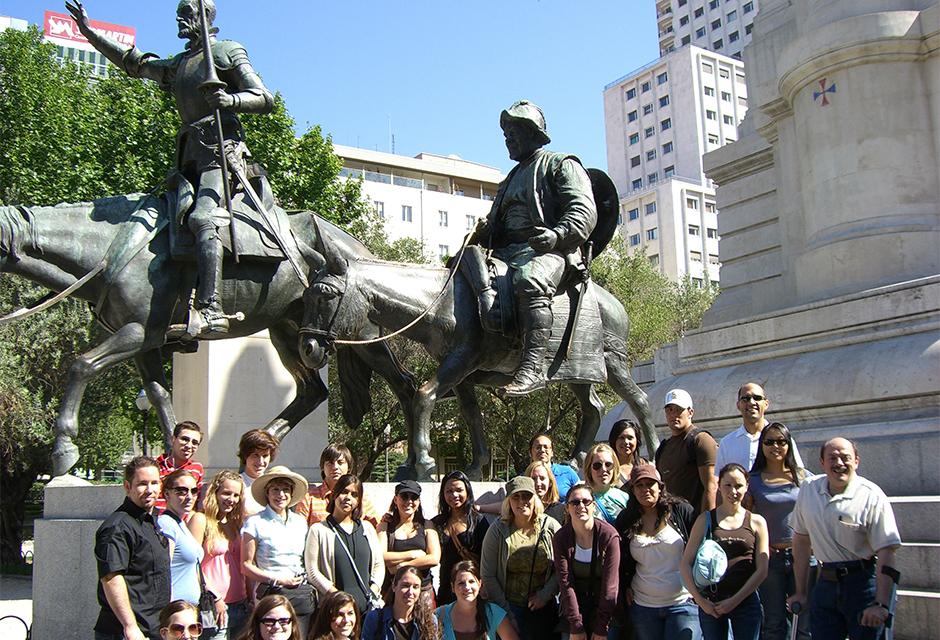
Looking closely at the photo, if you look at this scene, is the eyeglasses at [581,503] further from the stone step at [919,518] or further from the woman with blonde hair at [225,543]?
the stone step at [919,518]

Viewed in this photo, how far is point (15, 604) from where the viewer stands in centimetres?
1556

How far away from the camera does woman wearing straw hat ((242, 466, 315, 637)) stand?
5941mm

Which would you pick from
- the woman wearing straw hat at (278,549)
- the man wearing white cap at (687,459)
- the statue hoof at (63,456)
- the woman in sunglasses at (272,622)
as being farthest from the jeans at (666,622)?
the statue hoof at (63,456)

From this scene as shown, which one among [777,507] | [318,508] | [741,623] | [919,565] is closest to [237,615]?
[318,508]

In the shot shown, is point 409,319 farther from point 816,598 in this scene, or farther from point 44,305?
point 816,598

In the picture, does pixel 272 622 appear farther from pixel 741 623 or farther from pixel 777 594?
pixel 777 594

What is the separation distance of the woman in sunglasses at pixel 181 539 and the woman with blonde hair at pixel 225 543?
0.33 meters

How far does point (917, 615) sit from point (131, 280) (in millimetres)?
7227

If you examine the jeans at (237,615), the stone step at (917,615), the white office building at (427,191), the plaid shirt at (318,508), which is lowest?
the stone step at (917,615)

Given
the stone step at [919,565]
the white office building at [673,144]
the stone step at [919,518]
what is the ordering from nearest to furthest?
the stone step at [919,565] → the stone step at [919,518] → the white office building at [673,144]

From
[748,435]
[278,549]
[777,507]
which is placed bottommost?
[278,549]

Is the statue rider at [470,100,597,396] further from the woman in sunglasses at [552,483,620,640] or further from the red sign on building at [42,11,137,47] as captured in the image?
the red sign on building at [42,11,137,47]

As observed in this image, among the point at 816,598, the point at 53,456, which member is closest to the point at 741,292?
the point at 816,598

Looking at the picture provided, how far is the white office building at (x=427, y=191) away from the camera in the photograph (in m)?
74.1
